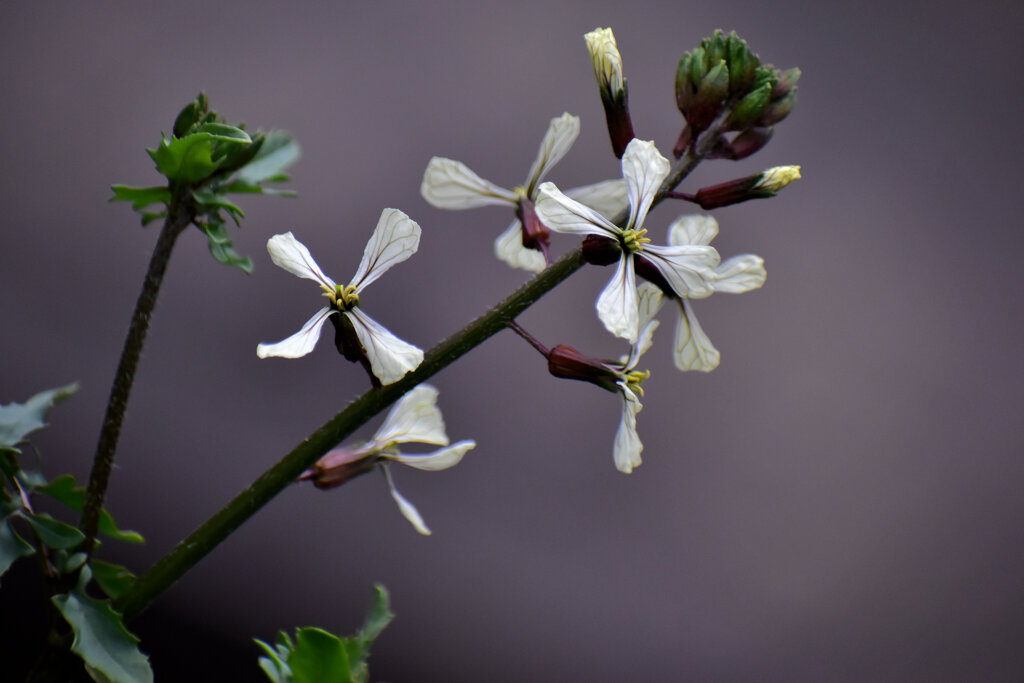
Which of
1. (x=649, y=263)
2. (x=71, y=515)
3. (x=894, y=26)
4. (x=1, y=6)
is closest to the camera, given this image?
(x=649, y=263)

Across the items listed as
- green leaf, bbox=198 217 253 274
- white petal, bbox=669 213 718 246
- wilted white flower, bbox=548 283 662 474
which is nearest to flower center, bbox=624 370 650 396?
wilted white flower, bbox=548 283 662 474

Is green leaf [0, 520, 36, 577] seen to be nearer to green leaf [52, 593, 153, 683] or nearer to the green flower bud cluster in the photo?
green leaf [52, 593, 153, 683]

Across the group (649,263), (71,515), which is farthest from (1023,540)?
(71,515)

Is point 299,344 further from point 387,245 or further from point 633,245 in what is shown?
point 633,245

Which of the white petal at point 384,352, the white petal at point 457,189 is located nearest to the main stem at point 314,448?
the white petal at point 384,352

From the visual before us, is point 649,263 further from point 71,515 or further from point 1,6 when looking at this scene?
point 1,6

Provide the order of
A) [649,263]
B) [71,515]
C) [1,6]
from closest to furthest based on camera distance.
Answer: [649,263] < [71,515] < [1,6]

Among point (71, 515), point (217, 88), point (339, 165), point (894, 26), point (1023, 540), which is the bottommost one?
point (1023, 540)
